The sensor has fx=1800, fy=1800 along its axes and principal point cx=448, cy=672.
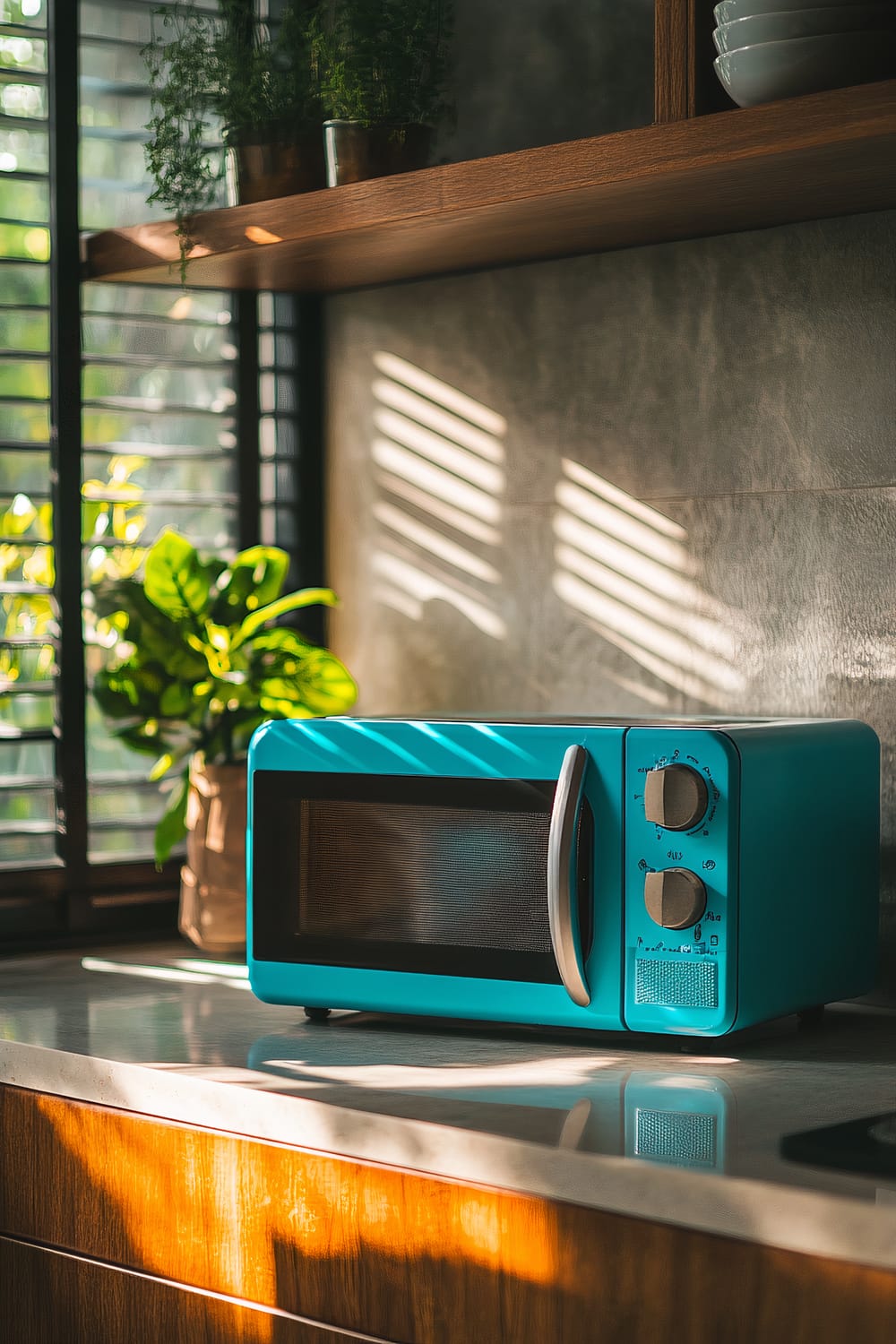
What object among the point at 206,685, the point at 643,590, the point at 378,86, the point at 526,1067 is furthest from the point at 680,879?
the point at 378,86

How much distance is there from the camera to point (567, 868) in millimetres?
1581

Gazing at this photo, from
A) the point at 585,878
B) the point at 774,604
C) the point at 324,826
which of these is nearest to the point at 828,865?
the point at 585,878

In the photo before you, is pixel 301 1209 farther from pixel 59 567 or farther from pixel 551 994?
pixel 59 567

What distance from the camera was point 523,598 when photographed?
220 cm

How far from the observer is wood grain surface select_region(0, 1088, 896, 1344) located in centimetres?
119

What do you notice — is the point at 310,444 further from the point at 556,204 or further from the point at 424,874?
the point at 424,874

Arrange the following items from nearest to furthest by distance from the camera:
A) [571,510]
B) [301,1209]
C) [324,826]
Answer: [301,1209], [324,826], [571,510]

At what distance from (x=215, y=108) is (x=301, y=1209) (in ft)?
4.38

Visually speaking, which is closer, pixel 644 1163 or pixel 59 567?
pixel 644 1163

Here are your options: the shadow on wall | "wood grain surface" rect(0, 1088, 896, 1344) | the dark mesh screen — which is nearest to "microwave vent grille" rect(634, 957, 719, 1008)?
the dark mesh screen

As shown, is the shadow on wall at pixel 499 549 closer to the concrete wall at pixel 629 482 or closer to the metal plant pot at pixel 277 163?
the concrete wall at pixel 629 482

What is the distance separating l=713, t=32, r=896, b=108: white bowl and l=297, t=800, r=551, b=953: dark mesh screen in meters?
0.67

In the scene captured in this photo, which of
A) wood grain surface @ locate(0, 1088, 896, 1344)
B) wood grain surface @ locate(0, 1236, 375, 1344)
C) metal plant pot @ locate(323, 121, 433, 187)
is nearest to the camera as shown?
wood grain surface @ locate(0, 1088, 896, 1344)

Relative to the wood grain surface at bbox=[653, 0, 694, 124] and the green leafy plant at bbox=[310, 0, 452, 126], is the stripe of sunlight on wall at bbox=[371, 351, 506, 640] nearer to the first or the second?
the green leafy plant at bbox=[310, 0, 452, 126]
